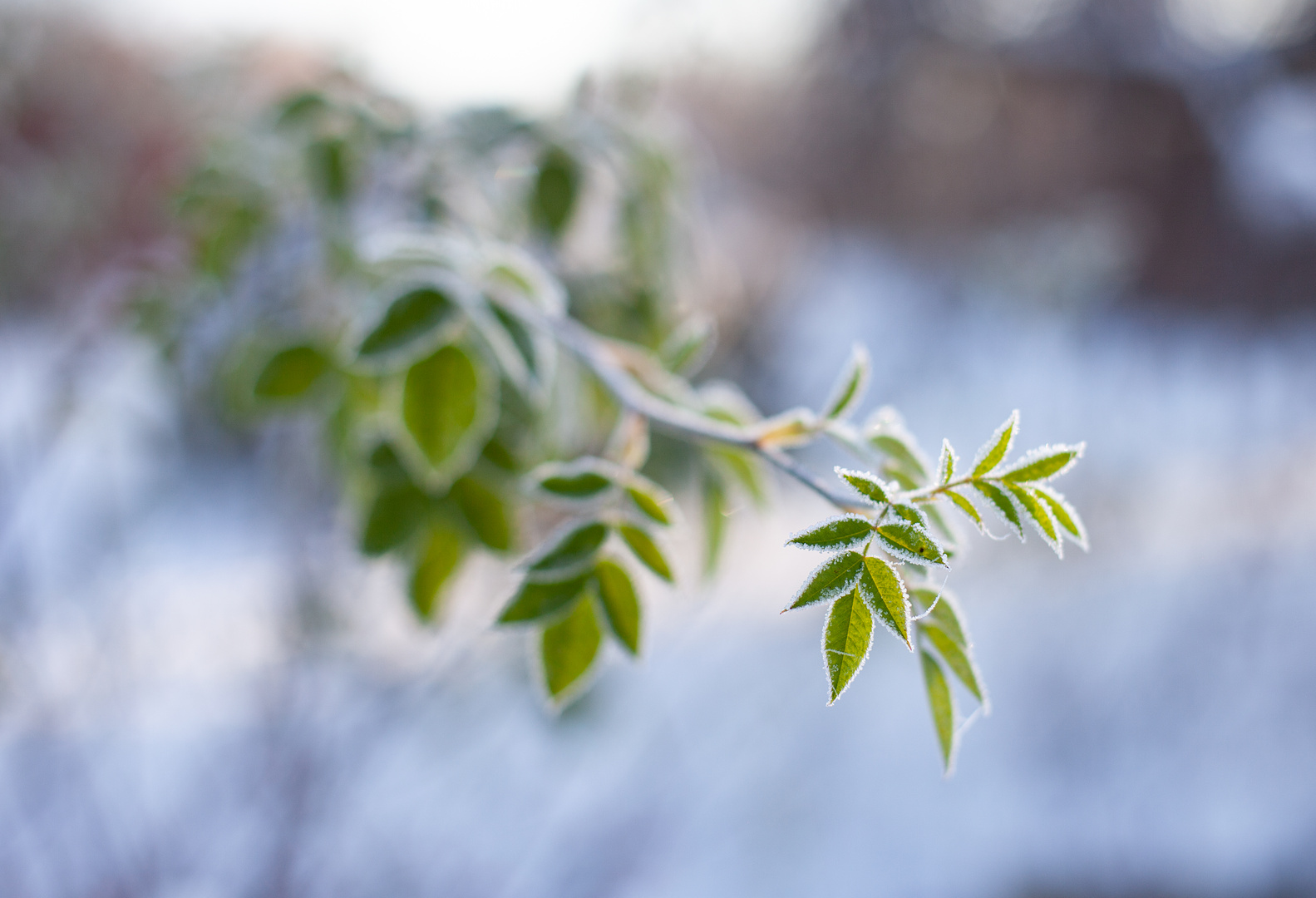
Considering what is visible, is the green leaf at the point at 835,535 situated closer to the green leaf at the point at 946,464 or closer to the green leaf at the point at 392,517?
the green leaf at the point at 946,464

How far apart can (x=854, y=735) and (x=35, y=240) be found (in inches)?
136

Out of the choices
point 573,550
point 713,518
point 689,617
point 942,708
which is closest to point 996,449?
point 942,708

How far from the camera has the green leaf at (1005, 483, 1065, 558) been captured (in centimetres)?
38

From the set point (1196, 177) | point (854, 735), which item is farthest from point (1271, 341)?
point (1196, 177)

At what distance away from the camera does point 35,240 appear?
1.82 m

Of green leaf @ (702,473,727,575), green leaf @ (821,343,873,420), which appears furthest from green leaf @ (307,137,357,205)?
green leaf @ (821,343,873,420)

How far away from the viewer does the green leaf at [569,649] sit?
53cm

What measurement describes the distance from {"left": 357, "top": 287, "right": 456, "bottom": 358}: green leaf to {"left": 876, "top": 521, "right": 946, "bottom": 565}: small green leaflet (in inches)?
13.6

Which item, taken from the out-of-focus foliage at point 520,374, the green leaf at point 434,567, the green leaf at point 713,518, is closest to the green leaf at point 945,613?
the out-of-focus foliage at point 520,374

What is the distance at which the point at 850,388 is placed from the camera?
54cm

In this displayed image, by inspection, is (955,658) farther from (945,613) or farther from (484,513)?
(484,513)

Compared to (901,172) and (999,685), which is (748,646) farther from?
(901,172)

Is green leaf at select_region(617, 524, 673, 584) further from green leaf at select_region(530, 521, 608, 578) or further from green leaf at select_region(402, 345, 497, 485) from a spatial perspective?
green leaf at select_region(402, 345, 497, 485)

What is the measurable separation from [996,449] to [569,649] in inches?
11.4
